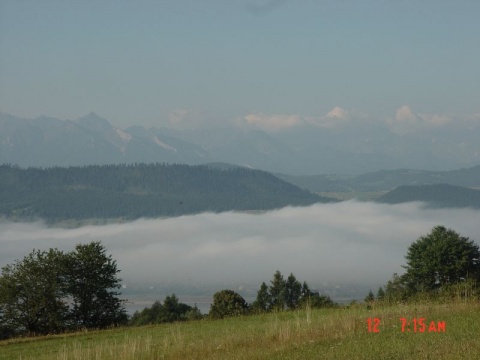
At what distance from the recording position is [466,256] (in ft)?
209

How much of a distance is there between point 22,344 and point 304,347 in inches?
1030

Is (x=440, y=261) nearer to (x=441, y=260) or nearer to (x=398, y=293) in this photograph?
(x=441, y=260)

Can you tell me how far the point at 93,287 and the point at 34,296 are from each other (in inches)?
236

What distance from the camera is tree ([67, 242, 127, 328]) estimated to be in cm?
6600

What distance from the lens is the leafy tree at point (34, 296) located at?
6141cm

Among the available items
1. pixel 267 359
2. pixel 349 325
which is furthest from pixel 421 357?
pixel 349 325

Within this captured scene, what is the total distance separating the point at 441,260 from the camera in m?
64.2

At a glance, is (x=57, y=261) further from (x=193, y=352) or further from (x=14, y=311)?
(x=193, y=352)

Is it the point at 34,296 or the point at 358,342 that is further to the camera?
the point at 34,296

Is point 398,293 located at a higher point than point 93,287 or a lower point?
lower
